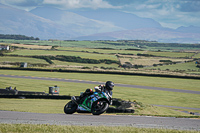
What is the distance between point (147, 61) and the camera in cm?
12500

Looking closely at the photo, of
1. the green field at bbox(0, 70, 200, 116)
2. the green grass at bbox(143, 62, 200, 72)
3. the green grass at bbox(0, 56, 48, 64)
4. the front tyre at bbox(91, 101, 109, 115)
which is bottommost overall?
the green field at bbox(0, 70, 200, 116)

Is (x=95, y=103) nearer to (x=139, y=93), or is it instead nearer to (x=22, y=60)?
(x=139, y=93)

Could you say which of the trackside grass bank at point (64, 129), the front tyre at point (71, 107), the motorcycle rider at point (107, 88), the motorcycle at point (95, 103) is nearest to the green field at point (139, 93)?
the front tyre at point (71, 107)

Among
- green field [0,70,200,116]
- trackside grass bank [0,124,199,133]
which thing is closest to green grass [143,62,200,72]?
green field [0,70,200,116]

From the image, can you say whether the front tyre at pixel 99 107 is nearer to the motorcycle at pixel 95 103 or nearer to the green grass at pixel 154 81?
the motorcycle at pixel 95 103

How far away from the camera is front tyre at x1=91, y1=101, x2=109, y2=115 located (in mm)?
15711

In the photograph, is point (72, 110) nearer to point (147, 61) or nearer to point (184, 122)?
point (184, 122)

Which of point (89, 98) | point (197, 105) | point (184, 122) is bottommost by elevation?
point (197, 105)

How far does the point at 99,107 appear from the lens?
52.4 ft

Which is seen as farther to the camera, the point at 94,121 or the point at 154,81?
the point at 154,81

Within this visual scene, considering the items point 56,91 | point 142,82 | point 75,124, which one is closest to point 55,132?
point 75,124

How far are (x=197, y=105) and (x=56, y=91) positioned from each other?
62.8 feet

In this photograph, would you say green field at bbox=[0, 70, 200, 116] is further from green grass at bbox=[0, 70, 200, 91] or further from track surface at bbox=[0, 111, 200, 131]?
track surface at bbox=[0, 111, 200, 131]

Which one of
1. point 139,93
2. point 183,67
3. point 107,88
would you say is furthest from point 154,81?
point 107,88
